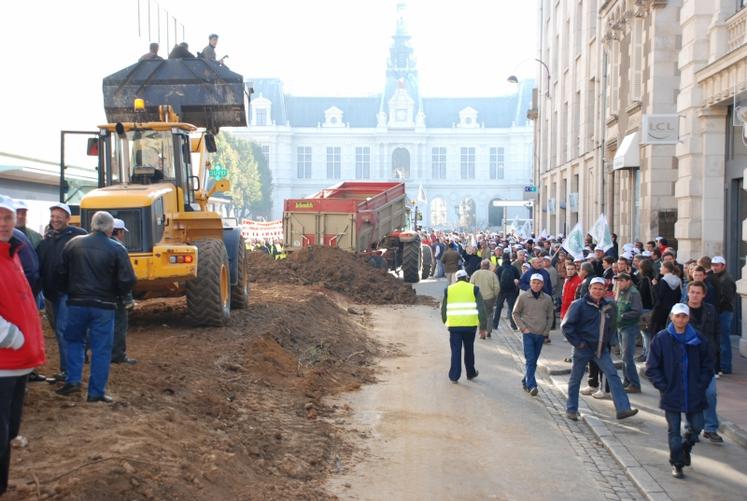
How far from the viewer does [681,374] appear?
852cm

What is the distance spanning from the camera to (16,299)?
19.1 ft

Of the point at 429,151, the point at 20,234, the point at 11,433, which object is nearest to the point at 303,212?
the point at 20,234

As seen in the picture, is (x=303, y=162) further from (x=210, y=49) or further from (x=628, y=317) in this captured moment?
(x=628, y=317)

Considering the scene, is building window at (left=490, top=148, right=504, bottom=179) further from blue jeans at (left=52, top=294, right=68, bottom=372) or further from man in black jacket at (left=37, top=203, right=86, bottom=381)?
man in black jacket at (left=37, top=203, right=86, bottom=381)

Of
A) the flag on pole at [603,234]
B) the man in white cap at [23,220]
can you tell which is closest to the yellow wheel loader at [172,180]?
the man in white cap at [23,220]

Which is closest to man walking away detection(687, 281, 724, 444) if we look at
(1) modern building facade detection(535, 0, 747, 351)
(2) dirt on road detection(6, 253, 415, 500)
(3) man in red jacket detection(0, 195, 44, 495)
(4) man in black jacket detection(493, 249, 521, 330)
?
(2) dirt on road detection(6, 253, 415, 500)

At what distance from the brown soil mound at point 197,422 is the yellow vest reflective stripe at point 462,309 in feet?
4.71

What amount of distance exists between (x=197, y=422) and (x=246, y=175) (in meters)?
89.0

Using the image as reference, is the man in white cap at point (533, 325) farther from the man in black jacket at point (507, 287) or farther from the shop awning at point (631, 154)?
the shop awning at point (631, 154)

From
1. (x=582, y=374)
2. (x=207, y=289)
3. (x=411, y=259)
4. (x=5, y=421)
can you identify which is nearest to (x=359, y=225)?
(x=411, y=259)

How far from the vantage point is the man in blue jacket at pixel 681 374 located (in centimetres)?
846

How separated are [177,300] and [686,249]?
9.66 metres

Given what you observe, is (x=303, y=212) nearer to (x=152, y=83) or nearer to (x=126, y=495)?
(x=152, y=83)

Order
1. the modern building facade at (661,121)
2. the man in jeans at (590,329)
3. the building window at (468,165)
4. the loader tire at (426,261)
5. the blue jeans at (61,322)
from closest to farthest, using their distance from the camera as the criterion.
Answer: the blue jeans at (61,322)
the man in jeans at (590,329)
the modern building facade at (661,121)
the loader tire at (426,261)
the building window at (468,165)
